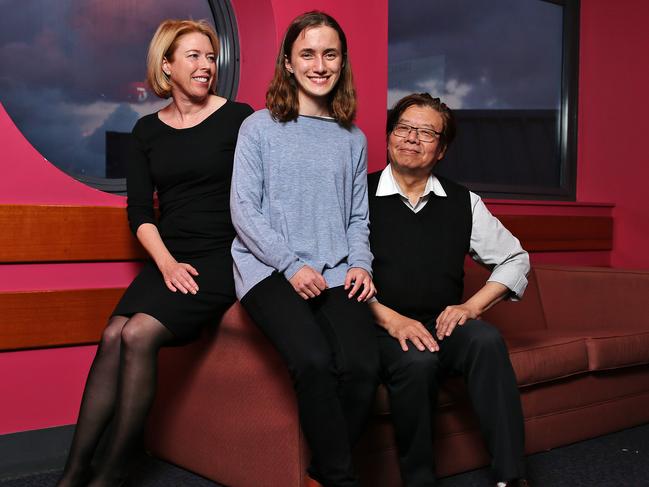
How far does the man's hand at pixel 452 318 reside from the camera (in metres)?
2.33

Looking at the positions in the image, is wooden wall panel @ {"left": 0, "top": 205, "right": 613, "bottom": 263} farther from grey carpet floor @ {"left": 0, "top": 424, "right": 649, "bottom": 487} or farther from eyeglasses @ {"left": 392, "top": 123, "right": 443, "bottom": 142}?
eyeglasses @ {"left": 392, "top": 123, "right": 443, "bottom": 142}

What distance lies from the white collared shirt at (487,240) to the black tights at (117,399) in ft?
2.93

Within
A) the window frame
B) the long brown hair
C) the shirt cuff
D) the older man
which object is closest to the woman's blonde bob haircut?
the long brown hair

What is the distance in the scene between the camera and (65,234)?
2617 mm

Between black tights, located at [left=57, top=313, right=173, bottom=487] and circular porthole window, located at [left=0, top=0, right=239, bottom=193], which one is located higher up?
circular porthole window, located at [left=0, top=0, right=239, bottom=193]

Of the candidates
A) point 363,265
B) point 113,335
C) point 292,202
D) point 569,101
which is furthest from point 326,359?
point 569,101

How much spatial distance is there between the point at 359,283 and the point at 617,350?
130 cm

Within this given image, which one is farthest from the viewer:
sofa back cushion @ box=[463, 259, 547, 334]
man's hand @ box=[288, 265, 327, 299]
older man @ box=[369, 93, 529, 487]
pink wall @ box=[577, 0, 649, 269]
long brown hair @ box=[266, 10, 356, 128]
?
pink wall @ box=[577, 0, 649, 269]

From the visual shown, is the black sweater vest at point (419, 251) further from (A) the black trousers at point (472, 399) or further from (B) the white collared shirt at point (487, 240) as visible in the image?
(A) the black trousers at point (472, 399)

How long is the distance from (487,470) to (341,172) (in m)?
1.17

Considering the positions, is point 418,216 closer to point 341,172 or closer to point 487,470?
point 341,172

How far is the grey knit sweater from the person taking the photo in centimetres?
219

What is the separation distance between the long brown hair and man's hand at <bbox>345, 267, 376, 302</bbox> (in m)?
0.50

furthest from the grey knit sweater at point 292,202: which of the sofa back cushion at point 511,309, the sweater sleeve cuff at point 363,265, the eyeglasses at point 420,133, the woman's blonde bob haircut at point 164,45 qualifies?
the sofa back cushion at point 511,309
